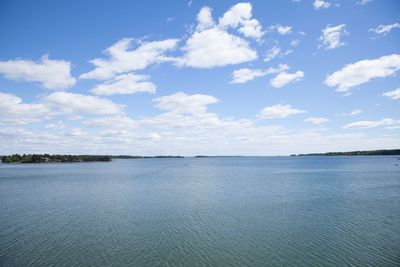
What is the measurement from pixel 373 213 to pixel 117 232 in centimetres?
2172

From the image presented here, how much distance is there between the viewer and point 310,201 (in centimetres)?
3281

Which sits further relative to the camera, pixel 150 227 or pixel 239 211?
pixel 239 211

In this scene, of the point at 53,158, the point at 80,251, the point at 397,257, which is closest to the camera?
the point at 397,257

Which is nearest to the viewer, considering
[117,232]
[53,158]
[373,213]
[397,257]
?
[397,257]

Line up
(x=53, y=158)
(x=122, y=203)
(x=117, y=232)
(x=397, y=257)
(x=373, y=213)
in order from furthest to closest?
(x=53, y=158) < (x=122, y=203) < (x=373, y=213) < (x=117, y=232) < (x=397, y=257)

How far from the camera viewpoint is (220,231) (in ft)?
68.8

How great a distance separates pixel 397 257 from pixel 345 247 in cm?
258

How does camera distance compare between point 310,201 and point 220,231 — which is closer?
point 220,231

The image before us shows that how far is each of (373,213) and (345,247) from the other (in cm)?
1101

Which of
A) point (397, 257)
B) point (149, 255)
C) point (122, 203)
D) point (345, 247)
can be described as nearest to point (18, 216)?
point (122, 203)

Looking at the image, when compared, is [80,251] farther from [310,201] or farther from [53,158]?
[53,158]

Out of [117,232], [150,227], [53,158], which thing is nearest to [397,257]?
[150,227]

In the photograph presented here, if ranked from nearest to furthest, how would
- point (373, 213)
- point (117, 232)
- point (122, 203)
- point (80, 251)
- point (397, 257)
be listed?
point (397, 257) → point (80, 251) → point (117, 232) → point (373, 213) → point (122, 203)

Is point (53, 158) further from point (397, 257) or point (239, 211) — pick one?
point (397, 257)
